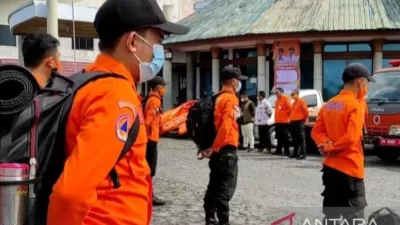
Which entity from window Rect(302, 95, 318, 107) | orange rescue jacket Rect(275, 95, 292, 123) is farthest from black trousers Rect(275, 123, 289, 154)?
window Rect(302, 95, 318, 107)

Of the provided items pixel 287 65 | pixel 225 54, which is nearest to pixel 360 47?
pixel 287 65

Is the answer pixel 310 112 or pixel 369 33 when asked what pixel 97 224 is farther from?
pixel 369 33

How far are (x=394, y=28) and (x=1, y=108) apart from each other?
2096 cm

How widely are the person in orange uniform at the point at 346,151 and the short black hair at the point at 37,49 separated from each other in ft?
8.27

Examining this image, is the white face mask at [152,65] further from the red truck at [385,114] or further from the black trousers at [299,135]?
the black trousers at [299,135]

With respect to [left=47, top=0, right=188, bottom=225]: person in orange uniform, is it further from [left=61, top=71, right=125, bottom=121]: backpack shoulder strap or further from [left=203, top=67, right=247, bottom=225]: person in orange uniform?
[left=203, top=67, right=247, bottom=225]: person in orange uniform

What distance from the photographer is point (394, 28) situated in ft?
70.3

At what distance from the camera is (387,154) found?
14.4 metres

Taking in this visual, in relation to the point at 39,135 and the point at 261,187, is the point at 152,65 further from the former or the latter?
the point at 261,187

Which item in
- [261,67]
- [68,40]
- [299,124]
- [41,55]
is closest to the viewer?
[41,55]

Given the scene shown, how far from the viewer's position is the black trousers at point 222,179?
6.81 metres

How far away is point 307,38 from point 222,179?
16298 millimetres

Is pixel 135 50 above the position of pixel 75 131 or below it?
above

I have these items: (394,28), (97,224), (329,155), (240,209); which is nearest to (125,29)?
(97,224)
